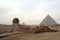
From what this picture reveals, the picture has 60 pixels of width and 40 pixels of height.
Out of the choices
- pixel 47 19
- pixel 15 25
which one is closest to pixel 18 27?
pixel 15 25

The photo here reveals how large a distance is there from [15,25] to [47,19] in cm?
3071

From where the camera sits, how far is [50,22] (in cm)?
5450

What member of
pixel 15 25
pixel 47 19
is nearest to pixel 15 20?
pixel 15 25

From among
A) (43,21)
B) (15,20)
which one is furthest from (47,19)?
(15,20)

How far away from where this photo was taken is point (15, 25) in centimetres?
2231

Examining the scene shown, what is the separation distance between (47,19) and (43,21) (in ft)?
7.37

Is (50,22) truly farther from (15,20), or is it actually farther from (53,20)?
(15,20)

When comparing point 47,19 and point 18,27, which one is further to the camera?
point 47,19

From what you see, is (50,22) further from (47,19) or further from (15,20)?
(15,20)

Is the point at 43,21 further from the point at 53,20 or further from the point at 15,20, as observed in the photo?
the point at 15,20

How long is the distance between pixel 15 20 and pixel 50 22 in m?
33.4

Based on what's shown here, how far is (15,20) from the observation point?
74.0ft

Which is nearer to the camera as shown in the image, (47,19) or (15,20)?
(15,20)

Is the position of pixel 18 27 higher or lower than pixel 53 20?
lower
